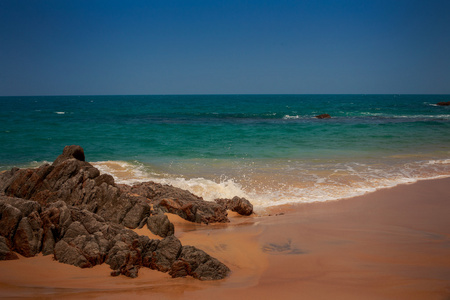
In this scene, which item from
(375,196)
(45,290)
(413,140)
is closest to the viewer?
(45,290)

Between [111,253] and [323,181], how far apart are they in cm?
928

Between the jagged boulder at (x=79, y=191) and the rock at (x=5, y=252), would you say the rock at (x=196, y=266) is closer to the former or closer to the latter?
the jagged boulder at (x=79, y=191)

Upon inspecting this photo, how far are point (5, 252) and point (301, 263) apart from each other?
4903 mm

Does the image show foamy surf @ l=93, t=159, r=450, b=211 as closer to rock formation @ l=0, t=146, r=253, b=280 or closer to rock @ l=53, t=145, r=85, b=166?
rock @ l=53, t=145, r=85, b=166

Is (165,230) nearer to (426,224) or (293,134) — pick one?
(426,224)

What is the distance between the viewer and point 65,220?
235 inches

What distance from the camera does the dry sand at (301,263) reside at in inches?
193

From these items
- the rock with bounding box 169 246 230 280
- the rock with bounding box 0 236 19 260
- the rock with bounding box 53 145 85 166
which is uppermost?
the rock with bounding box 53 145 85 166

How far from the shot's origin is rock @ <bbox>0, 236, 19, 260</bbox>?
532cm

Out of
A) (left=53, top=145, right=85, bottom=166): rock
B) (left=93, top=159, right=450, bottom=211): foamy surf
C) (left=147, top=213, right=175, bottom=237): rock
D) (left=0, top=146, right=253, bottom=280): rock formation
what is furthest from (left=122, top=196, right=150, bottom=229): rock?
(left=93, top=159, right=450, bottom=211): foamy surf

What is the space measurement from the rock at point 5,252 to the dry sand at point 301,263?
12 cm

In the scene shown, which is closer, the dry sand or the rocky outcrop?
the dry sand

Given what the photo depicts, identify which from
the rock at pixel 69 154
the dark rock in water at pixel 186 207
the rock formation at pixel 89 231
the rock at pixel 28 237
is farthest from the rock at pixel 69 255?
the rock at pixel 69 154

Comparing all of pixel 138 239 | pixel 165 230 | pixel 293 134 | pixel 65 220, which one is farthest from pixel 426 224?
pixel 293 134
